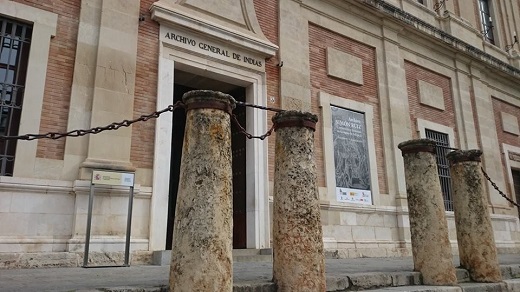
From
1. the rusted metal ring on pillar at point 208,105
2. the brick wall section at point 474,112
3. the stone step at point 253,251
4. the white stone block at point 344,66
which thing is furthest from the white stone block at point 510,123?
the rusted metal ring on pillar at point 208,105

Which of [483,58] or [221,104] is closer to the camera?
[221,104]

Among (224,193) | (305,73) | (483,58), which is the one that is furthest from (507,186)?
(224,193)

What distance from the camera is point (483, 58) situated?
48.8ft

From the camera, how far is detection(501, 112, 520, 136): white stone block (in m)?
15.4

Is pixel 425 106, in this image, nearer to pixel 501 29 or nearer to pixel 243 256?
pixel 501 29

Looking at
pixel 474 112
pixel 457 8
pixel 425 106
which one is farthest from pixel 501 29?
pixel 425 106

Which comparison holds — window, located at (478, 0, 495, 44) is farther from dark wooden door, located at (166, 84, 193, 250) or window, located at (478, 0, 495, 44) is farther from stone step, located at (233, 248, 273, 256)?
stone step, located at (233, 248, 273, 256)

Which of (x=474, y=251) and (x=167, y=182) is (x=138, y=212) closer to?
(x=167, y=182)

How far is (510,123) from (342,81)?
8.32 m

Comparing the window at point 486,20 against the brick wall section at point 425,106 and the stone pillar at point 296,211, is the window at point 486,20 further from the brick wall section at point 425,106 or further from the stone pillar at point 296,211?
the stone pillar at point 296,211

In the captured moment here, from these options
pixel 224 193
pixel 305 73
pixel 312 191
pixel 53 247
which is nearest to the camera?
pixel 224 193

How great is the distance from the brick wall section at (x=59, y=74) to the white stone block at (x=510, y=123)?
14086mm

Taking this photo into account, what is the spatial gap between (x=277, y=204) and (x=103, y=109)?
14.5 feet

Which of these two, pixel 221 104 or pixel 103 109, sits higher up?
pixel 103 109
